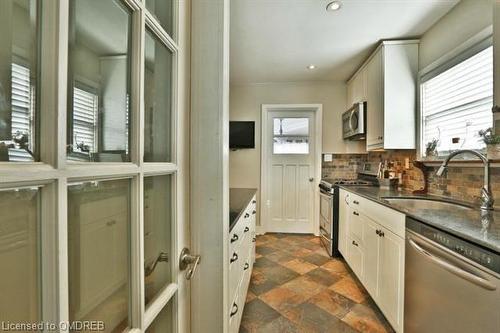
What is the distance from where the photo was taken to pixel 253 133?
398cm

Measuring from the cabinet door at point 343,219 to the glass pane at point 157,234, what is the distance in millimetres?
2412

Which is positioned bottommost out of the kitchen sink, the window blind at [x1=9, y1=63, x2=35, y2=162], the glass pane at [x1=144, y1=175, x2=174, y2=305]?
the kitchen sink

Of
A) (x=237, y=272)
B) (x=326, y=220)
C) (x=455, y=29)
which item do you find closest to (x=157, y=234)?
(x=237, y=272)

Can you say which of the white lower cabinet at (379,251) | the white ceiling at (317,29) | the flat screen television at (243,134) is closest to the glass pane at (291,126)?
the flat screen television at (243,134)

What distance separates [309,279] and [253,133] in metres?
2.37

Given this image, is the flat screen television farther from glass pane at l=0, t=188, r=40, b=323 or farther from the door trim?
glass pane at l=0, t=188, r=40, b=323

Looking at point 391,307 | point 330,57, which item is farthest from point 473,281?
point 330,57

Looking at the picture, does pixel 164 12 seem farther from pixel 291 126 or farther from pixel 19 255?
pixel 291 126

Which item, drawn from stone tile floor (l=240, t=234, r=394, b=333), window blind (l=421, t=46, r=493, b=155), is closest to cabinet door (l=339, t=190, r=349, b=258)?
stone tile floor (l=240, t=234, r=394, b=333)

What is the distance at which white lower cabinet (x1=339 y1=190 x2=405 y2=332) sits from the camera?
1.56m

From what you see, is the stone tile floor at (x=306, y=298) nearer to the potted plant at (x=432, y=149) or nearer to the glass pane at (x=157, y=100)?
the potted plant at (x=432, y=149)

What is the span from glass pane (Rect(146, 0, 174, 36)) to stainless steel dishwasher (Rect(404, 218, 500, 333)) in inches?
55.1

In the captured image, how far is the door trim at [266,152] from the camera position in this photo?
3.89m

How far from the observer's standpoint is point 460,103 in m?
1.95
